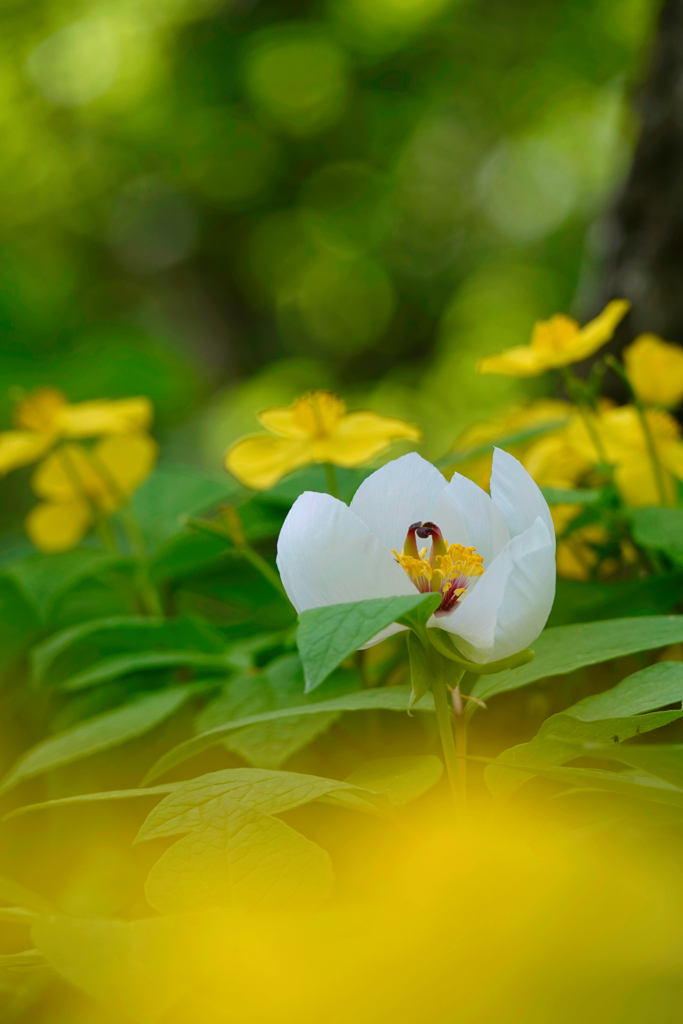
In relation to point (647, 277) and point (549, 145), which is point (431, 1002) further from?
point (549, 145)

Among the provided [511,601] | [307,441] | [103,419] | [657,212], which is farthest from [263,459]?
[657,212]

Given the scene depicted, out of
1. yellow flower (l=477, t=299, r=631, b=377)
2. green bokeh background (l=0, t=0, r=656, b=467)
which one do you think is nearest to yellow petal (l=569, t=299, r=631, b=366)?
yellow flower (l=477, t=299, r=631, b=377)

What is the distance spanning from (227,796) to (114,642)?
28 cm

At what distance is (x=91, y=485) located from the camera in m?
0.62

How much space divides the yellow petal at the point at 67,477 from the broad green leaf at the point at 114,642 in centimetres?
14

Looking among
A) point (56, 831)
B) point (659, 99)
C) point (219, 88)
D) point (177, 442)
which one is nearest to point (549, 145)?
point (219, 88)

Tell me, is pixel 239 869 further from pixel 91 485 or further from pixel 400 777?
pixel 91 485

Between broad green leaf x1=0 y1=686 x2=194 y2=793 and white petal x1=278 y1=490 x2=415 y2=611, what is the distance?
14cm

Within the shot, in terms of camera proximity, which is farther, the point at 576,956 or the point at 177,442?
the point at 177,442

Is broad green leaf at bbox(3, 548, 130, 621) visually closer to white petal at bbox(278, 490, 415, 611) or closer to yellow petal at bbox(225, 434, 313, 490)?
yellow petal at bbox(225, 434, 313, 490)

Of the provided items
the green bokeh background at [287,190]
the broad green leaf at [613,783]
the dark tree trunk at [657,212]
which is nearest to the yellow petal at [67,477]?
the broad green leaf at [613,783]

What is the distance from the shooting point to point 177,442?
10.2 feet

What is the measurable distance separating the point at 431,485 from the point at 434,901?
0.45ft

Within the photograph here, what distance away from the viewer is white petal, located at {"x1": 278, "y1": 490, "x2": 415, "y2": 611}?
24 centimetres
